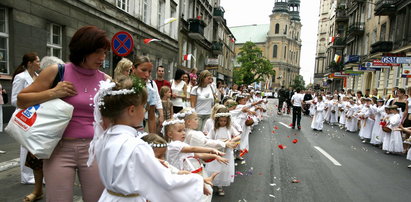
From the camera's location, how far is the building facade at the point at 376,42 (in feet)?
77.1

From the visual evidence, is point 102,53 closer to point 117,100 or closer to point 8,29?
point 117,100

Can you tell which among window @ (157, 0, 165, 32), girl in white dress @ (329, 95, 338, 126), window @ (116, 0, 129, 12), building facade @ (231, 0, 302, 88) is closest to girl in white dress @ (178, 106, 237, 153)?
window @ (116, 0, 129, 12)

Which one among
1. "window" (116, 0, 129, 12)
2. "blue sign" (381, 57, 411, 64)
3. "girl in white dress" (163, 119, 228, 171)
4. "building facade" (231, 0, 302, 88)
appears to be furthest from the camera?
"building facade" (231, 0, 302, 88)

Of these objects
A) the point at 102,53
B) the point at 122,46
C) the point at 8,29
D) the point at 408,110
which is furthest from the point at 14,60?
the point at 408,110

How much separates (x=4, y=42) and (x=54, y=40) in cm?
245

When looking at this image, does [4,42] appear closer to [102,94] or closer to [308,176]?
[102,94]

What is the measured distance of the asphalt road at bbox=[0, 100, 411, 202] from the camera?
4.68 metres

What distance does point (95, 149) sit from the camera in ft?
6.36

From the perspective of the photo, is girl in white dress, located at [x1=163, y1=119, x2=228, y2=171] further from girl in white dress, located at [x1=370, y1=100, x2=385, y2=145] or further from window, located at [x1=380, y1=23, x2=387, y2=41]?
window, located at [x1=380, y1=23, x2=387, y2=41]

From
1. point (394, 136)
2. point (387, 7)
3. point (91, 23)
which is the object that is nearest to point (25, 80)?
point (91, 23)

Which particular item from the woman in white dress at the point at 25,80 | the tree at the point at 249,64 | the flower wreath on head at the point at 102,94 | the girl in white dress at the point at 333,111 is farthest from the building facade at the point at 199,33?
the flower wreath on head at the point at 102,94

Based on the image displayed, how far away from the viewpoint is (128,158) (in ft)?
5.63

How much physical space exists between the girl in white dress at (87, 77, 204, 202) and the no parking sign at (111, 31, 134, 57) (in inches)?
240

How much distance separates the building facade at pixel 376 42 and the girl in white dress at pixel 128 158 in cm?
1791
